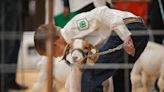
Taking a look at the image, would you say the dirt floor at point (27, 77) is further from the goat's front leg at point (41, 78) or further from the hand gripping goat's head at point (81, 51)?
the hand gripping goat's head at point (81, 51)

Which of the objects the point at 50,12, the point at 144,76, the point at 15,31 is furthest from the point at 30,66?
the point at 50,12

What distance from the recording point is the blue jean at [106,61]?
2.55 meters

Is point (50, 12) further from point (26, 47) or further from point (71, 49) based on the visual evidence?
point (26, 47)

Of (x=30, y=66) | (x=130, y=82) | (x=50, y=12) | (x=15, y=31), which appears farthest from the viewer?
(x=30, y=66)

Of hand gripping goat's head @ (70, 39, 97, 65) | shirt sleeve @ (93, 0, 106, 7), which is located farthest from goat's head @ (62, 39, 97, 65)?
shirt sleeve @ (93, 0, 106, 7)

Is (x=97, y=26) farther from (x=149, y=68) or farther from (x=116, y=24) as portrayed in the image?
(x=149, y=68)

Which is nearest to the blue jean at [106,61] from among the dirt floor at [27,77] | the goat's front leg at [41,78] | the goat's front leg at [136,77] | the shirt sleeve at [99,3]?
the shirt sleeve at [99,3]

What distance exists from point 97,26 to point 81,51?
0.12 m

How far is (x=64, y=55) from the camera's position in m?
2.61

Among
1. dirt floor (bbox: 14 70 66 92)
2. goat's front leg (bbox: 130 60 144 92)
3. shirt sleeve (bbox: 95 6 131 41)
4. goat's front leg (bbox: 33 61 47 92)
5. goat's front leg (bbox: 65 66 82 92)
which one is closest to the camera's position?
shirt sleeve (bbox: 95 6 131 41)

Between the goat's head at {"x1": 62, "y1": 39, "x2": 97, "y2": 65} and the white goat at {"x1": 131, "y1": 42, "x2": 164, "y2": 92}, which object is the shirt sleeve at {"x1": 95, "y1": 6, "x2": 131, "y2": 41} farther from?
the white goat at {"x1": 131, "y1": 42, "x2": 164, "y2": 92}

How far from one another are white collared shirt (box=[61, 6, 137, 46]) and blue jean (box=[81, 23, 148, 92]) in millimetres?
36

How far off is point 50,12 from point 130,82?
1284mm

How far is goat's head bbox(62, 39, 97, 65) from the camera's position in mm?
2473
